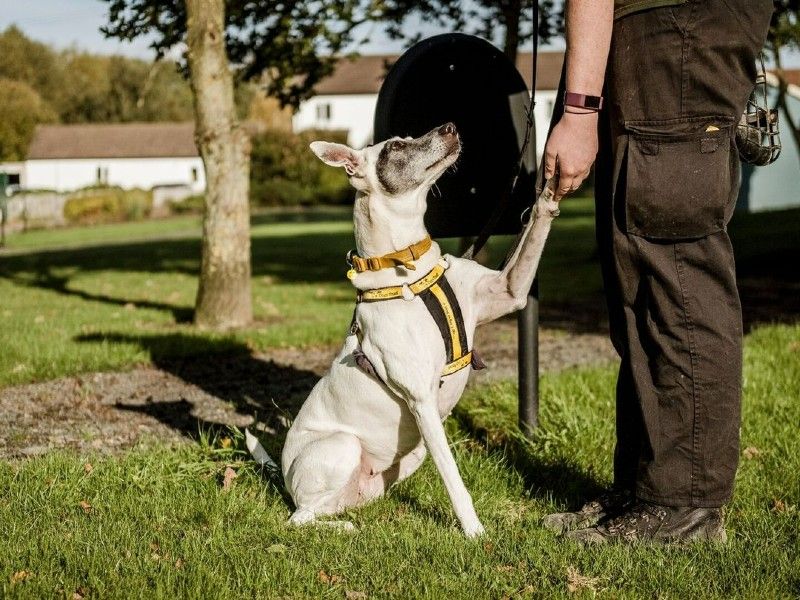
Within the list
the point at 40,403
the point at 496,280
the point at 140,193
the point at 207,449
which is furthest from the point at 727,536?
the point at 140,193

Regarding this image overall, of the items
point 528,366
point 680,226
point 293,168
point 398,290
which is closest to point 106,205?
point 293,168

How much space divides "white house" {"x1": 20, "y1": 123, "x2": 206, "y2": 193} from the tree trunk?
67.7 metres

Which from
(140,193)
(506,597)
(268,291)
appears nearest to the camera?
(506,597)

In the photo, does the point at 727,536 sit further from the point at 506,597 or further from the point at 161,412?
the point at 161,412

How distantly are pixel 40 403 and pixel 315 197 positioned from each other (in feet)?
143

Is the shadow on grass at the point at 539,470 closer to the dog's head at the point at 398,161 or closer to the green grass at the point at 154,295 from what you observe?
the dog's head at the point at 398,161

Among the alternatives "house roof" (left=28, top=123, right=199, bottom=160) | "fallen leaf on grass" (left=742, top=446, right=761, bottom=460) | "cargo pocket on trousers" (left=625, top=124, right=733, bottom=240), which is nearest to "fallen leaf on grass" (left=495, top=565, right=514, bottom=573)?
"cargo pocket on trousers" (left=625, top=124, right=733, bottom=240)

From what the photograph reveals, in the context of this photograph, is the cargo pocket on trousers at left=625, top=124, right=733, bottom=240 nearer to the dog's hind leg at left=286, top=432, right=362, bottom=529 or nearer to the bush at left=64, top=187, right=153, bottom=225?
the dog's hind leg at left=286, top=432, right=362, bottom=529

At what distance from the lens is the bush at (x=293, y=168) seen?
164ft

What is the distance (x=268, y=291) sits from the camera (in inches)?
519

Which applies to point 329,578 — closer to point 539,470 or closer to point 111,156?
point 539,470

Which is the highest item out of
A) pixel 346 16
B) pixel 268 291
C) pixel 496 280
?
pixel 346 16

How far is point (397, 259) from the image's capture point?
3662mm

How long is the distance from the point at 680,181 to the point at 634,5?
2.07ft
